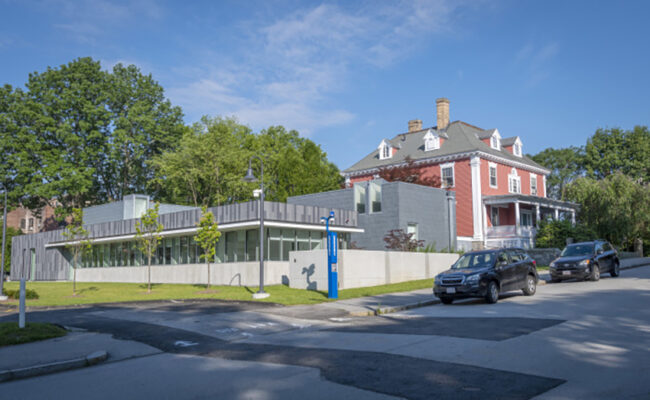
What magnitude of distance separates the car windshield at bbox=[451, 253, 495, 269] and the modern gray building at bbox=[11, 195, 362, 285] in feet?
36.6

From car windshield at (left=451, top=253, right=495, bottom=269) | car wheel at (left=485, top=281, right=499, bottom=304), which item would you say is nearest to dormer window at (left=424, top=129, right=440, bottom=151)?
car windshield at (left=451, top=253, right=495, bottom=269)

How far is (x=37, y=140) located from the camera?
5022 cm

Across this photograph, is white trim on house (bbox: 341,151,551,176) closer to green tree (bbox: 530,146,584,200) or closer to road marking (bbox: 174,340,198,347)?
green tree (bbox: 530,146,584,200)

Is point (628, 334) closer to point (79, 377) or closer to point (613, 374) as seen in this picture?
point (613, 374)

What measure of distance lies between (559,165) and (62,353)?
7171 centimetres

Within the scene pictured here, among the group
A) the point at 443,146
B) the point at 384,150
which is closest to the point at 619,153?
the point at 443,146

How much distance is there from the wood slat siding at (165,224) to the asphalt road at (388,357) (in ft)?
39.4

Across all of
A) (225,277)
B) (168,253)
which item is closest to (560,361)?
(225,277)

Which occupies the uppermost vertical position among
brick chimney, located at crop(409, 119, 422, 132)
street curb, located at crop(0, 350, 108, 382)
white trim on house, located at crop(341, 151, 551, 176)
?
brick chimney, located at crop(409, 119, 422, 132)

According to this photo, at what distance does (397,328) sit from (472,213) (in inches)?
1255

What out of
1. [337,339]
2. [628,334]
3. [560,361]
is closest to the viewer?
[560,361]

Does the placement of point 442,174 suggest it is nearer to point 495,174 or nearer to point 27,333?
point 495,174

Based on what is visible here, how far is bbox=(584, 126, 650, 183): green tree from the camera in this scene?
60688mm

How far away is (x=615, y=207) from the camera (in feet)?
139
